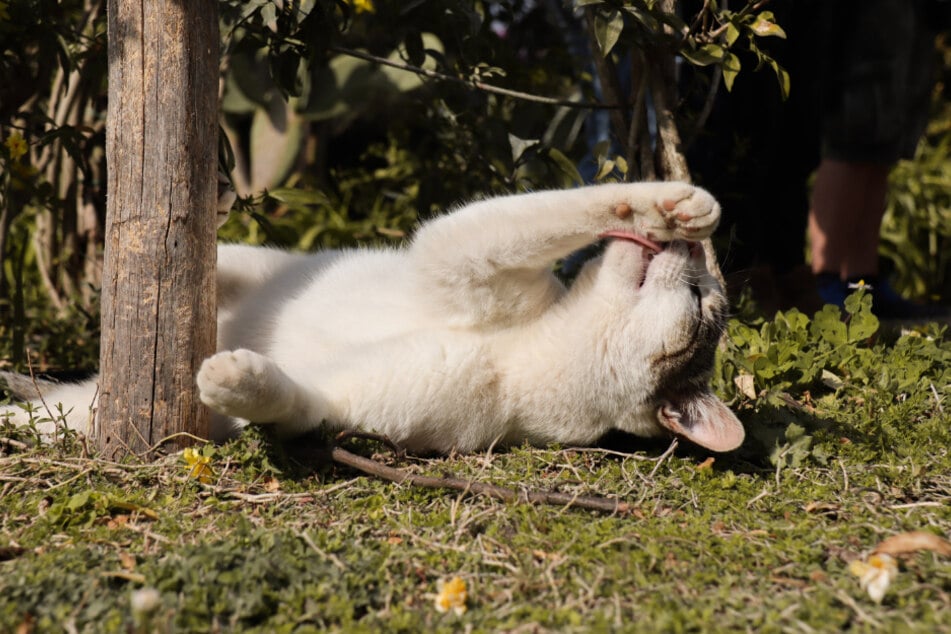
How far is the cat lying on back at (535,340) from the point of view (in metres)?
2.71

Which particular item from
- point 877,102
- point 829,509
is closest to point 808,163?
point 877,102

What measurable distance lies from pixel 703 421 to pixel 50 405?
7.69 feet

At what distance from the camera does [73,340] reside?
452 cm

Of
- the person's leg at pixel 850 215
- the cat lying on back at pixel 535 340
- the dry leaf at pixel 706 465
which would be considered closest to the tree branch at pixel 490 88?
the cat lying on back at pixel 535 340

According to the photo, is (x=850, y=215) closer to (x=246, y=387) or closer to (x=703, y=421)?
(x=703, y=421)

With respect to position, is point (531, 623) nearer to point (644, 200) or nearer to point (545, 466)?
point (545, 466)

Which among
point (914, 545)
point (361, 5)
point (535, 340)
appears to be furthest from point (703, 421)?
point (361, 5)

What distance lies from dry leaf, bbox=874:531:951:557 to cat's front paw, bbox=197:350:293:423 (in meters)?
1.68

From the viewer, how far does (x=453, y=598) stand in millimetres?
1979

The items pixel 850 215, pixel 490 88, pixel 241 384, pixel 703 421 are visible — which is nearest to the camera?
pixel 241 384

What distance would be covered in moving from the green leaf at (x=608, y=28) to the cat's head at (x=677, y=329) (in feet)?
2.16

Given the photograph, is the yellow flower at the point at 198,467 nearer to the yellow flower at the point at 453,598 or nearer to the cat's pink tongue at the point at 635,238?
the yellow flower at the point at 453,598

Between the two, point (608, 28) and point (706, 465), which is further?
point (608, 28)

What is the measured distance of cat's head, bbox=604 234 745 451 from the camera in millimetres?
2766
